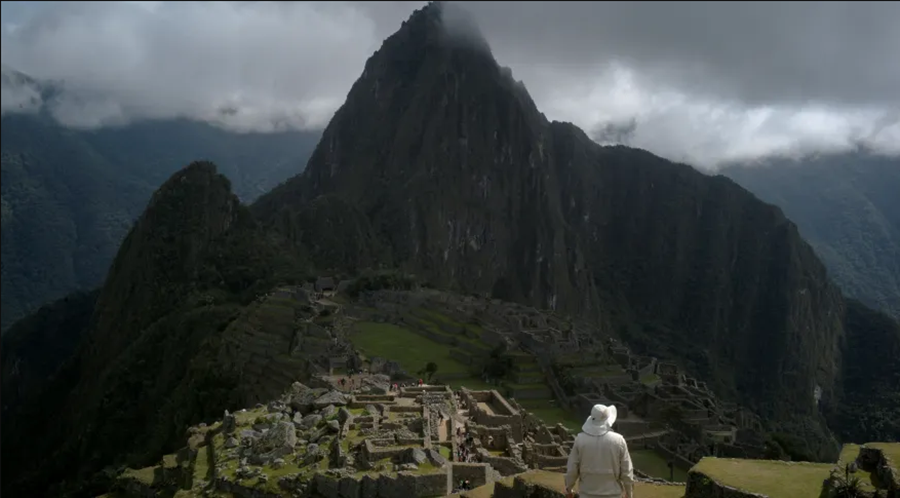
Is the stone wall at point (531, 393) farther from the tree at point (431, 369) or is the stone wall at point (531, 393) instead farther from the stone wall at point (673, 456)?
the stone wall at point (673, 456)

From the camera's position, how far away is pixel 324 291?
229ft

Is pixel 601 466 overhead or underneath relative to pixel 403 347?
overhead

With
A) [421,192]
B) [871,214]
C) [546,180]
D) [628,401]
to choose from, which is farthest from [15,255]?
[871,214]

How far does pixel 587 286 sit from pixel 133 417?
108m

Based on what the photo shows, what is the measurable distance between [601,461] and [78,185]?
6000 inches

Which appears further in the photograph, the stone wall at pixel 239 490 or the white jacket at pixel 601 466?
the stone wall at pixel 239 490

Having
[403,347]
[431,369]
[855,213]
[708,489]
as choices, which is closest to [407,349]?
[403,347]

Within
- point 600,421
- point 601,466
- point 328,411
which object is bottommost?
point 328,411

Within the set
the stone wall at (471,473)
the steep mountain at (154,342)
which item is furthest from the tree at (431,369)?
the stone wall at (471,473)

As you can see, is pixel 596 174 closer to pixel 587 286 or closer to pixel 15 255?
pixel 587 286

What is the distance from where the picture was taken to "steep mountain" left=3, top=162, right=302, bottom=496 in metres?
47.8

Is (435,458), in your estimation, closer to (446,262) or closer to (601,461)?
(601,461)

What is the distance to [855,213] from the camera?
5066 cm

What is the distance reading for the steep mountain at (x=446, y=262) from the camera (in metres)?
53.4
